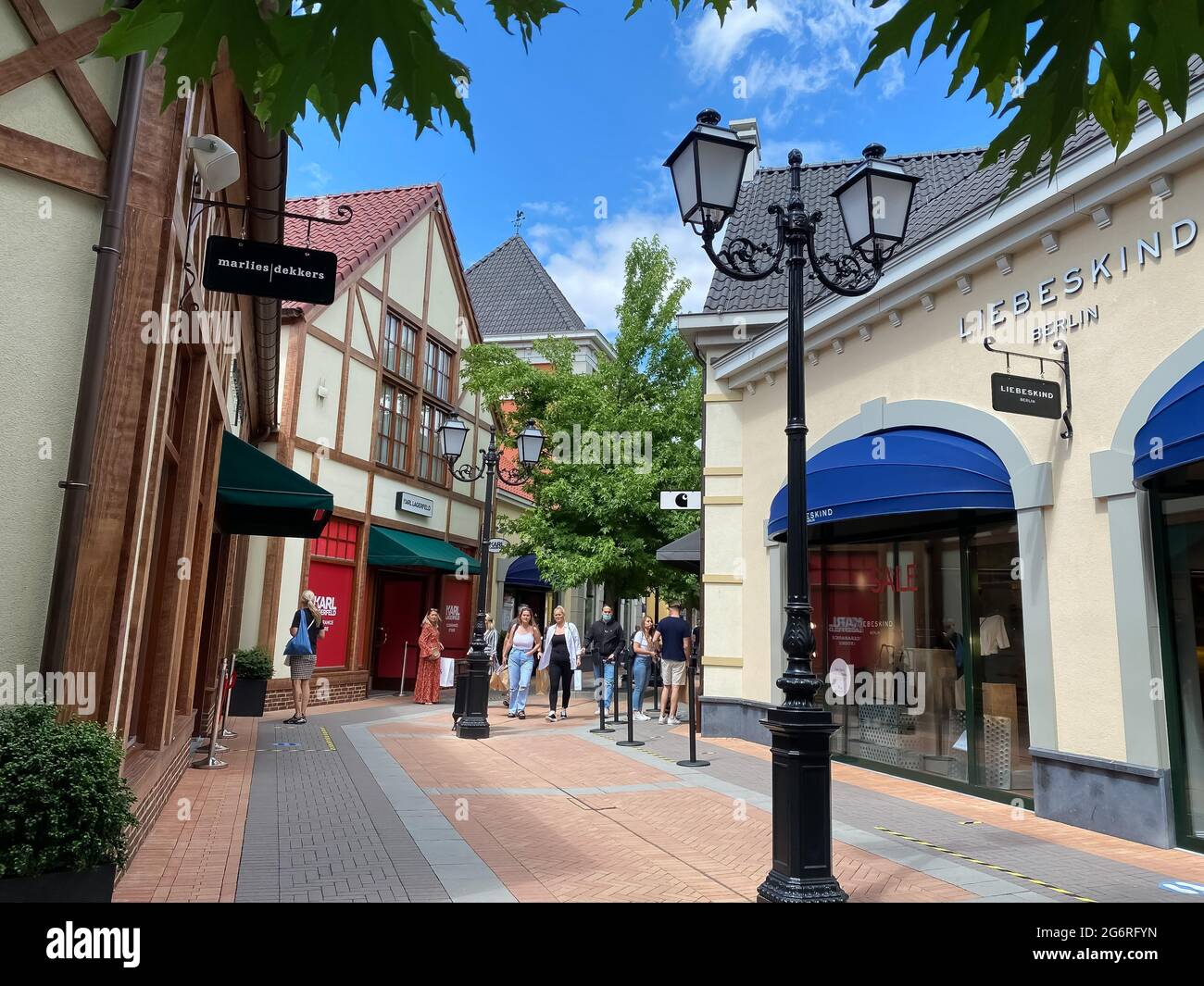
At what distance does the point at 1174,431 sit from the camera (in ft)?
19.4

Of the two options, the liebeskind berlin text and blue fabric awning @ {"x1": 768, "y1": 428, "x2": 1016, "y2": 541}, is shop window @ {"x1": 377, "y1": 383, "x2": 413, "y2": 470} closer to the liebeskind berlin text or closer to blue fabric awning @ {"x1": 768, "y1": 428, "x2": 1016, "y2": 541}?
blue fabric awning @ {"x1": 768, "y1": 428, "x2": 1016, "y2": 541}

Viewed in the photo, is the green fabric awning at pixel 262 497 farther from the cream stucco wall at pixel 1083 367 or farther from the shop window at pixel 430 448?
the shop window at pixel 430 448

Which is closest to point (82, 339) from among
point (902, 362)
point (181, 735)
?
point (181, 735)

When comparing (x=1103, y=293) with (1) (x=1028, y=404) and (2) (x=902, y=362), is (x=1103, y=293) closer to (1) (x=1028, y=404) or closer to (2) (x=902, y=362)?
(1) (x=1028, y=404)

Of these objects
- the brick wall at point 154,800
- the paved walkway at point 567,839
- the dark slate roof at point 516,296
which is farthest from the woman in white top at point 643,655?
the dark slate roof at point 516,296

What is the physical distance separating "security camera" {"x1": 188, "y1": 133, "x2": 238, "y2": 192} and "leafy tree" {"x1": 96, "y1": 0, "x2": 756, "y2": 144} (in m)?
3.28

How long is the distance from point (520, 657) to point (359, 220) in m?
11.9

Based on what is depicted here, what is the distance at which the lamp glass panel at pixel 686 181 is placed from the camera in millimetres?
5984

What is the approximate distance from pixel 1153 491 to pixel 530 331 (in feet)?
95.1

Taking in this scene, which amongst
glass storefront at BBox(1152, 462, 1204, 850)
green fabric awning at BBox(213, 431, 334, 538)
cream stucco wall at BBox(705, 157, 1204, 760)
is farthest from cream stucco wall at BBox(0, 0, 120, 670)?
glass storefront at BBox(1152, 462, 1204, 850)

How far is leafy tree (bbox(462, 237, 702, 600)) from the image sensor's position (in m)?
21.0

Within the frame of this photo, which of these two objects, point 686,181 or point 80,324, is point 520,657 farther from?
point 80,324
